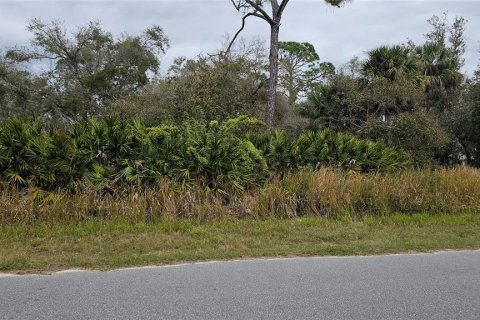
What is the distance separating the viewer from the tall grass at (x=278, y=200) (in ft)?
26.5

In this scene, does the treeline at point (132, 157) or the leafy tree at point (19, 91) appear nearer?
the treeline at point (132, 157)

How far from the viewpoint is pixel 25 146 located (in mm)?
8844

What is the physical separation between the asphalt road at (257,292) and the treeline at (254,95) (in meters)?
5.29

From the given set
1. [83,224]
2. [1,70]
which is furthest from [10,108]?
[83,224]

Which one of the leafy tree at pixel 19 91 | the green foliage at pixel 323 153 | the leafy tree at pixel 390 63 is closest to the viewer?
the green foliage at pixel 323 153

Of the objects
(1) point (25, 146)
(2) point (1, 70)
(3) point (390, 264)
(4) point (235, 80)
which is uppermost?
(2) point (1, 70)

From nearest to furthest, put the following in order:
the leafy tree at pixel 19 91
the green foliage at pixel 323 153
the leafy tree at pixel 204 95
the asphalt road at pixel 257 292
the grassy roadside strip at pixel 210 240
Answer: the asphalt road at pixel 257 292, the grassy roadside strip at pixel 210 240, the green foliage at pixel 323 153, the leafy tree at pixel 204 95, the leafy tree at pixel 19 91

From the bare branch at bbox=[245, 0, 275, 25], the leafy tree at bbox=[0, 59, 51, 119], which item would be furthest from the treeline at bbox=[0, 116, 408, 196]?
the leafy tree at bbox=[0, 59, 51, 119]

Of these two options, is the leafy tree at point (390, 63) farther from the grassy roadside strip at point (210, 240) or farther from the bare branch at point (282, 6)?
the grassy roadside strip at point (210, 240)

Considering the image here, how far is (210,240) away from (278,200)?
2.51 meters

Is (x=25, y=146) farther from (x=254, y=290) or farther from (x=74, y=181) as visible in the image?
(x=254, y=290)

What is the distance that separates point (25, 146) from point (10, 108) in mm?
19555

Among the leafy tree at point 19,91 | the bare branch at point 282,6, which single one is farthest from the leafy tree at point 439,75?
the leafy tree at point 19,91

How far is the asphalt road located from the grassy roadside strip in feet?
1.54
